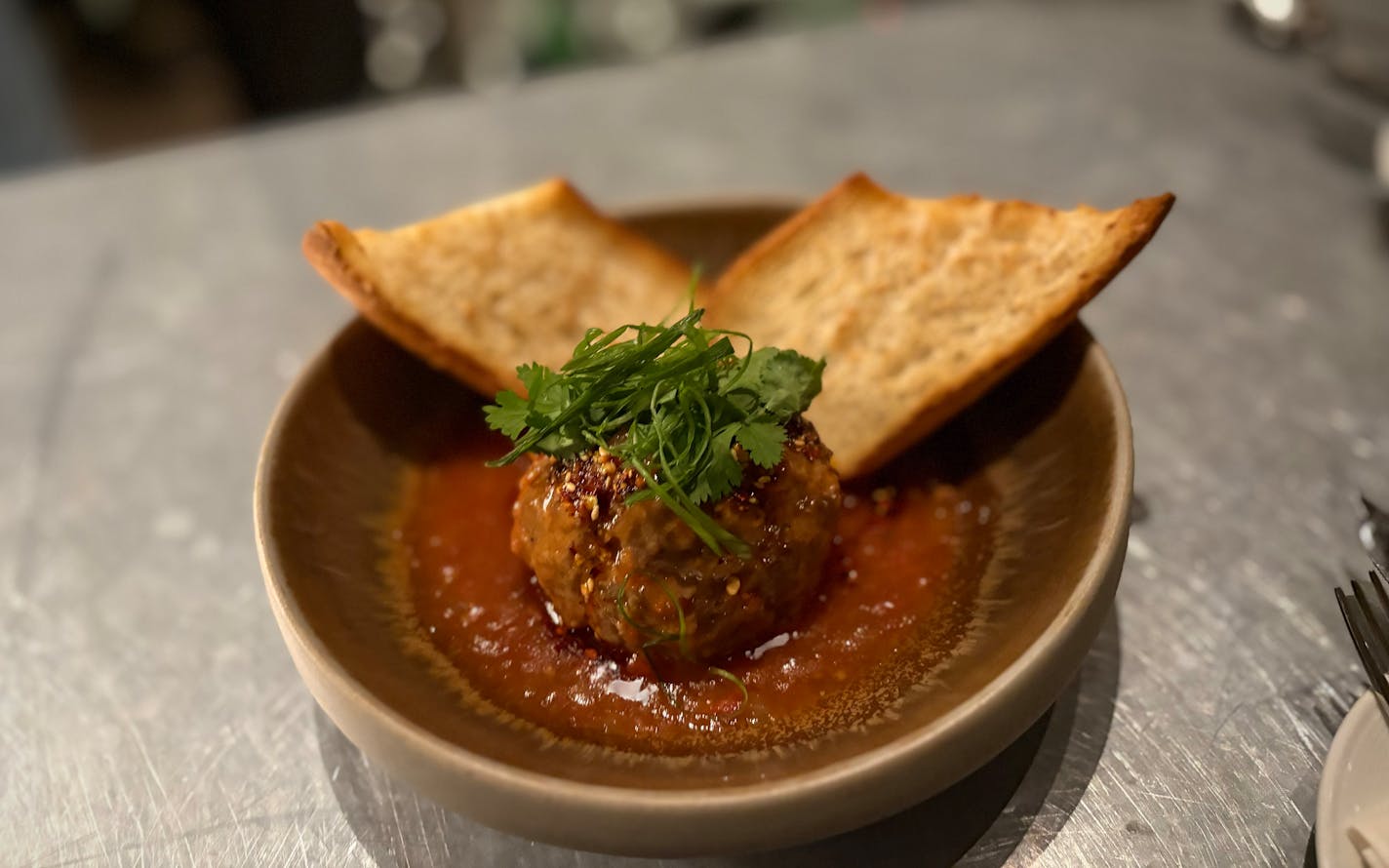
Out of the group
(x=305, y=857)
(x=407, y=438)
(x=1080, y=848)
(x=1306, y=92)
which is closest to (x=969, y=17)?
(x=1306, y=92)

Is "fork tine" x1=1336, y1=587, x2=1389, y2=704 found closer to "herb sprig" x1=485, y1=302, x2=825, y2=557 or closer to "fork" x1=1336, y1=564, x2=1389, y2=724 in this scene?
"fork" x1=1336, y1=564, x2=1389, y2=724

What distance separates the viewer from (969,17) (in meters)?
4.30

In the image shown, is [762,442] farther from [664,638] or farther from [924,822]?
[924,822]

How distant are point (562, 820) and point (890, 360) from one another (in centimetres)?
106

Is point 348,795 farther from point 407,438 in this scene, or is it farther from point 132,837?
point 407,438

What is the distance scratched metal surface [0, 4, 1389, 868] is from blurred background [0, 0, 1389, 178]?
159 centimetres

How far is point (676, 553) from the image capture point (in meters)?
1.53

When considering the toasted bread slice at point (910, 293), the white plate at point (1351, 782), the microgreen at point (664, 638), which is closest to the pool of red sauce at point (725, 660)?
the microgreen at point (664, 638)

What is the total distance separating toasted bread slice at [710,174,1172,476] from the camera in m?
1.83

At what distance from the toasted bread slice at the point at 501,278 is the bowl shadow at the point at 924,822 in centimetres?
77

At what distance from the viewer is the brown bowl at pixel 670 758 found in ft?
3.98

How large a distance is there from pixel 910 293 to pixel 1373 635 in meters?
0.93

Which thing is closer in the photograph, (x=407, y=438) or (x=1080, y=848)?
(x=1080, y=848)

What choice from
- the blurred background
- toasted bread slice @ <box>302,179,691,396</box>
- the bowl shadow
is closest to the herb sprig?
toasted bread slice @ <box>302,179,691,396</box>
